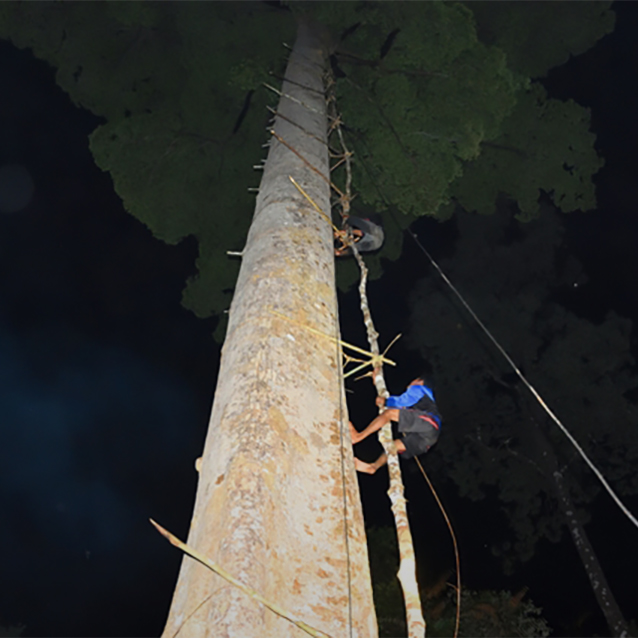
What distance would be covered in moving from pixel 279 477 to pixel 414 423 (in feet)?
8.07

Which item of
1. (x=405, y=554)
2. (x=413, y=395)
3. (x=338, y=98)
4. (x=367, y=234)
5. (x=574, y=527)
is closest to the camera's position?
(x=405, y=554)

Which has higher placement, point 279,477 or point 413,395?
point 413,395

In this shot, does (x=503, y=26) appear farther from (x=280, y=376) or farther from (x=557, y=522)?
(x=557, y=522)

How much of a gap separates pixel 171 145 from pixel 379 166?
3.71m

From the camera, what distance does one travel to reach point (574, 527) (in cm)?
1138

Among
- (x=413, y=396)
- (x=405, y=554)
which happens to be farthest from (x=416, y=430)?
(x=405, y=554)

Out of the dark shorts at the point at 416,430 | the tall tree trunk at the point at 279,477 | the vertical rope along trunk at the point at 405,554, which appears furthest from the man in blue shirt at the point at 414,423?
the tall tree trunk at the point at 279,477

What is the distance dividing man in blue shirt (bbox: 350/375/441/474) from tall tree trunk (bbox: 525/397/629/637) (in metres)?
7.94

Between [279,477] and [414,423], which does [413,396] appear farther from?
[279,477]

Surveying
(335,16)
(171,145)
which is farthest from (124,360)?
(335,16)

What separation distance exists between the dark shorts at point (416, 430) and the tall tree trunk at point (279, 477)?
141 centimetres

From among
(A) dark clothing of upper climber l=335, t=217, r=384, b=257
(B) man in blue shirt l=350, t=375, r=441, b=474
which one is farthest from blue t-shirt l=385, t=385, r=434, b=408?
(A) dark clothing of upper climber l=335, t=217, r=384, b=257

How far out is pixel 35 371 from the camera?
1509 cm

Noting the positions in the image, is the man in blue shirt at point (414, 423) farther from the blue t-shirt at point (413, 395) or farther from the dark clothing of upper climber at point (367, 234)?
the dark clothing of upper climber at point (367, 234)
